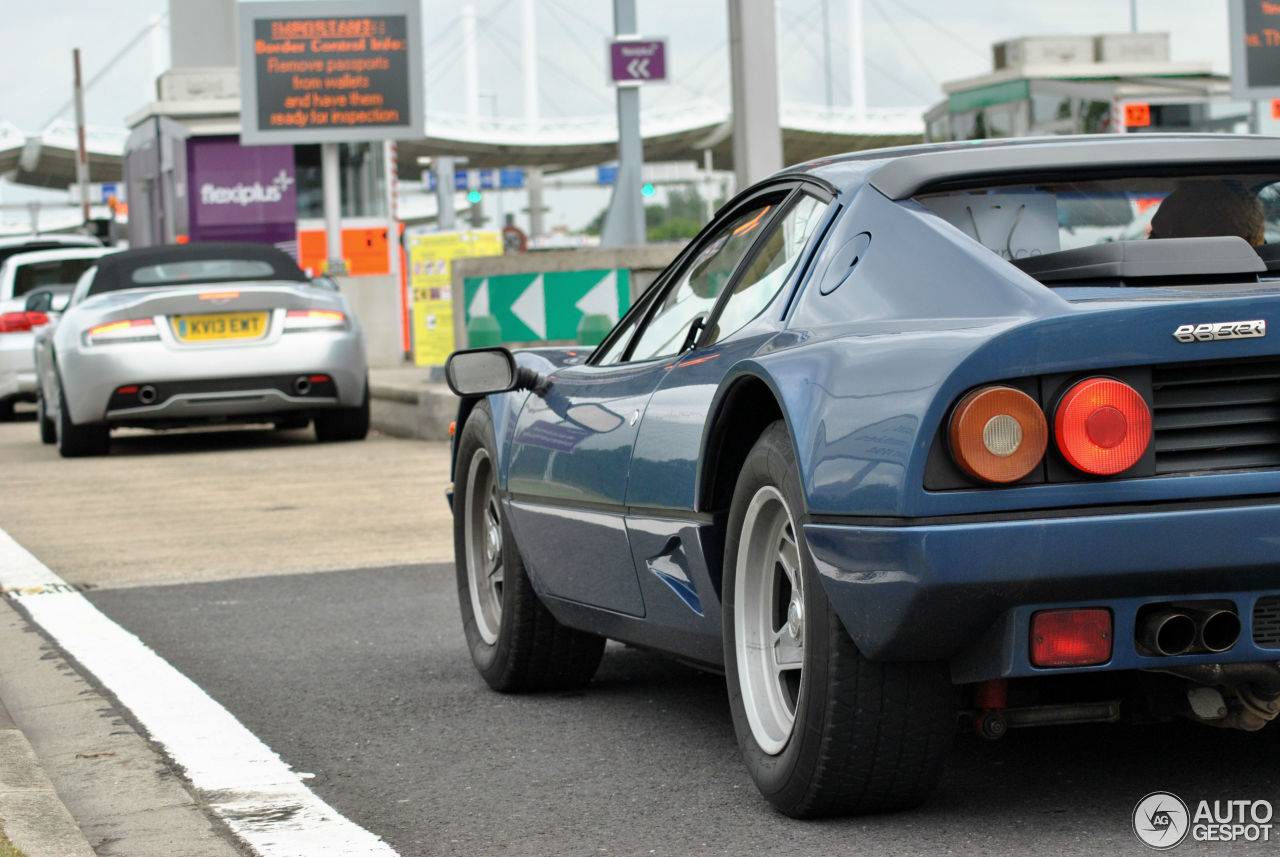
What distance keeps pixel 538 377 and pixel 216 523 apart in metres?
4.97

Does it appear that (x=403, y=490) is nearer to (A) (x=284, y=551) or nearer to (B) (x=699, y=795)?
(A) (x=284, y=551)

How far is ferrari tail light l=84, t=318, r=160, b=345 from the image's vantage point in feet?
41.9

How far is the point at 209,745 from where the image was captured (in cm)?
442

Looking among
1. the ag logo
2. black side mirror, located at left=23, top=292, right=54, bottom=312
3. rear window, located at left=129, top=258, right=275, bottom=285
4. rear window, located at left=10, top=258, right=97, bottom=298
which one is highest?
rear window, located at left=10, top=258, right=97, bottom=298

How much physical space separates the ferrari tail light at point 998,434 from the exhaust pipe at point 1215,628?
0.37 metres

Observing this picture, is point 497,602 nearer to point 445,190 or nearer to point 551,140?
point 445,190

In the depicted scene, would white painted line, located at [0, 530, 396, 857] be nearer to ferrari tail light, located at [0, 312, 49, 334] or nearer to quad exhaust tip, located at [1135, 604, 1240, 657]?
quad exhaust tip, located at [1135, 604, 1240, 657]

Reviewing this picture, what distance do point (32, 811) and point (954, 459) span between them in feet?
6.15

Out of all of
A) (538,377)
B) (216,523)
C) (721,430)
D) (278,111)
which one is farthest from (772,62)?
(278,111)

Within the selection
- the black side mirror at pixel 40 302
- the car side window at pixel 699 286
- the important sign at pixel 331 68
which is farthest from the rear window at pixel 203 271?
the important sign at pixel 331 68

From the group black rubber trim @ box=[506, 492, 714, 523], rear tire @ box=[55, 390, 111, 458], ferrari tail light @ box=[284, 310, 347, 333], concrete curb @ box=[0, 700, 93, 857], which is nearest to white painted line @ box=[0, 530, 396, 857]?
concrete curb @ box=[0, 700, 93, 857]

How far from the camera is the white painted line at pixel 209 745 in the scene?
3.55 meters

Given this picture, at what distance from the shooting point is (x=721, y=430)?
12.1 ft

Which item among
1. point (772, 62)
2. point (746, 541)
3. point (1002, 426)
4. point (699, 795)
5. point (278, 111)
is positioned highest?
point (278, 111)
